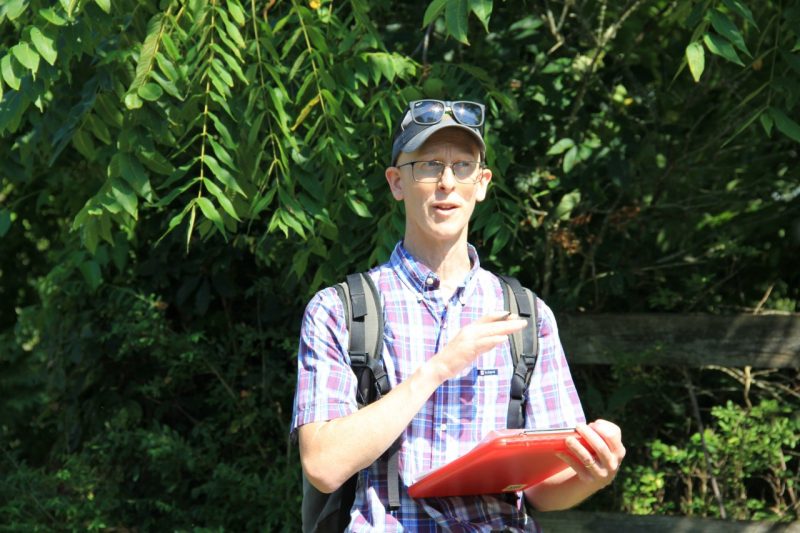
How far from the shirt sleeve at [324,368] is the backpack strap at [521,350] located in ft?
1.10

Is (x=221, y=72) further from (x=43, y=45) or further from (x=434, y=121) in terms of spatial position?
(x=434, y=121)

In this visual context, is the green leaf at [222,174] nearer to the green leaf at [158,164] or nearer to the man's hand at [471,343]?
the green leaf at [158,164]

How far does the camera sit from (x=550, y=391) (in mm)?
2445

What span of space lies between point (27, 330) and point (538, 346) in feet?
14.5

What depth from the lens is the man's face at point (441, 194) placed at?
2.40 metres

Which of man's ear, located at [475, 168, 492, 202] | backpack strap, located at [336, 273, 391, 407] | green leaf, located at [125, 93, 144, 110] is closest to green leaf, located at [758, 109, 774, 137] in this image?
man's ear, located at [475, 168, 492, 202]

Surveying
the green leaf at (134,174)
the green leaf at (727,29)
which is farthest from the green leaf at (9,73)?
the green leaf at (727,29)

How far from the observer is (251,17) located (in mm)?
4047

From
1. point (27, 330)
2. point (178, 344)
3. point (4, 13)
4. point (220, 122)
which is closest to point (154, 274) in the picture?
point (178, 344)

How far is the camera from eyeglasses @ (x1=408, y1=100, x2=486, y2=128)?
2.43 meters

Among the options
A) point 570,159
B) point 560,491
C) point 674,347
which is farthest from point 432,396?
point 674,347

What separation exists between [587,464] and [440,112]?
2.56ft

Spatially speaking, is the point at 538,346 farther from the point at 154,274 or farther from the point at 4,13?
the point at 154,274

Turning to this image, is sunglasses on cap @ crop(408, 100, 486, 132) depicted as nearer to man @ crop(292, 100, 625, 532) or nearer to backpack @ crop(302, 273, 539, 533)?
man @ crop(292, 100, 625, 532)
